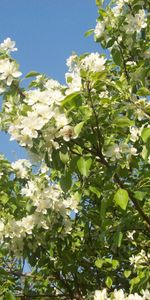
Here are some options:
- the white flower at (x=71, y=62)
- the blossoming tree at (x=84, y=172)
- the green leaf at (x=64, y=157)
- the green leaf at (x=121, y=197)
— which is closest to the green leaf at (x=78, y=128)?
the blossoming tree at (x=84, y=172)

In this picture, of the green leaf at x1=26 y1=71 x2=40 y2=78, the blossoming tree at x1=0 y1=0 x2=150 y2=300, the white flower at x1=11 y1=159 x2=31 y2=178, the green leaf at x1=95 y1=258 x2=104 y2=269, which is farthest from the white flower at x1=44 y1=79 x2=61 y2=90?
the green leaf at x1=95 y1=258 x2=104 y2=269

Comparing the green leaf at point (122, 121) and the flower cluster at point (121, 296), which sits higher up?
the green leaf at point (122, 121)

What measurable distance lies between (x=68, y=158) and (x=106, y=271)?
1716 millimetres

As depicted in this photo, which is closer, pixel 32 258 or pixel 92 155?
pixel 92 155

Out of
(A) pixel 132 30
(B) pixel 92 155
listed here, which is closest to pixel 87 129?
(B) pixel 92 155

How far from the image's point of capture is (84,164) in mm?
2572

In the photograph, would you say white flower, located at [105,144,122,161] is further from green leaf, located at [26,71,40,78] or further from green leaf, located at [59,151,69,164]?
green leaf, located at [26,71,40,78]

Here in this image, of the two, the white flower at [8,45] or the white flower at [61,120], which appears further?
the white flower at [8,45]

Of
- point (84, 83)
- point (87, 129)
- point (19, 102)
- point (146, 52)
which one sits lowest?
point (87, 129)

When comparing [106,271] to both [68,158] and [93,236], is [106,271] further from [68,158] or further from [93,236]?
[68,158]

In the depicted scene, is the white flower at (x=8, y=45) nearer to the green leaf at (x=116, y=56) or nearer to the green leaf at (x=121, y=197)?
the green leaf at (x=116, y=56)

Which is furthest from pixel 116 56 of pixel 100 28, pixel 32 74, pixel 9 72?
pixel 9 72

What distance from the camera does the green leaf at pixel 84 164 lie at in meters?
2.54

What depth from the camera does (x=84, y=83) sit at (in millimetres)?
2596
